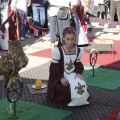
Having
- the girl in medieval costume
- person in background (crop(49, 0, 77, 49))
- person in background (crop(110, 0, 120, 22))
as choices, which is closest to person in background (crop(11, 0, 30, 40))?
person in background (crop(49, 0, 77, 49))

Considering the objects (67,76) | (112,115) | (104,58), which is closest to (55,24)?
(104,58)

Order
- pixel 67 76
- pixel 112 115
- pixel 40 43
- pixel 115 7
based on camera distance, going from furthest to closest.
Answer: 1. pixel 115 7
2. pixel 40 43
3. pixel 67 76
4. pixel 112 115

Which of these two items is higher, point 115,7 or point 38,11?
point 115,7

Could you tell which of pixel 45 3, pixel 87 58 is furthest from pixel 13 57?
pixel 45 3

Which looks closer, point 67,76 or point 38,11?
point 67,76

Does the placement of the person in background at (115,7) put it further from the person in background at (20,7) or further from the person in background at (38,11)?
the person in background at (20,7)

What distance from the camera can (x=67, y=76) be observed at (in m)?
4.78

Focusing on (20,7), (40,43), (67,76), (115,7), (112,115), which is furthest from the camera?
(115,7)

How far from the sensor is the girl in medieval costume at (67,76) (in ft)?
15.2

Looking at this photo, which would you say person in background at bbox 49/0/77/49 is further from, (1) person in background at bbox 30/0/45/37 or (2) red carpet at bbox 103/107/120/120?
(1) person in background at bbox 30/0/45/37

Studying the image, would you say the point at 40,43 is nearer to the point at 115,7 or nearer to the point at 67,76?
the point at 115,7

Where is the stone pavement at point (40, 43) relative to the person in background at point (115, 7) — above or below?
below

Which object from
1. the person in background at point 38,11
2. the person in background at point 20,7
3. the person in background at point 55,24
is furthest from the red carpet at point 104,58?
the person in background at point 38,11

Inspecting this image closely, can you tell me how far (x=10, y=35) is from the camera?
9.34 m
